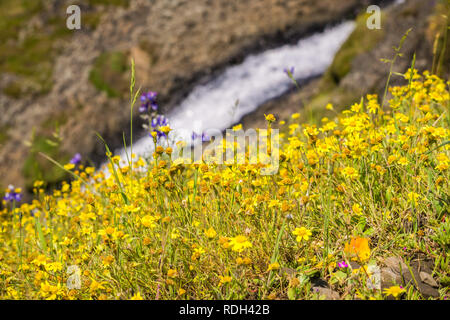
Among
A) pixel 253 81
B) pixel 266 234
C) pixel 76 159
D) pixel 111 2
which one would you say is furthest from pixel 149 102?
pixel 111 2

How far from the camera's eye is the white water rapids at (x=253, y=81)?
12920 mm

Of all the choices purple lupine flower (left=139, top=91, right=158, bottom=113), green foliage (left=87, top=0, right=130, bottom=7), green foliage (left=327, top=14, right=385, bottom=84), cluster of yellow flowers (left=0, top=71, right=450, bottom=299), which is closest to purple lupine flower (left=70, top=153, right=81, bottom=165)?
purple lupine flower (left=139, top=91, right=158, bottom=113)

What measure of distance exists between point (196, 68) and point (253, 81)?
9.50 ft

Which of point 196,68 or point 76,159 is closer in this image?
point 76,159

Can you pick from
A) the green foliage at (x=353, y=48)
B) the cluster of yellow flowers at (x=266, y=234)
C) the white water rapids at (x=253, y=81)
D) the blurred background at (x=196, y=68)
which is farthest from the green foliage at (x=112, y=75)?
the cluster of yellow flowers at (x=266, y=234)

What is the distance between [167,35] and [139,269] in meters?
16.6

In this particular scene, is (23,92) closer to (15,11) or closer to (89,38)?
(89,38)

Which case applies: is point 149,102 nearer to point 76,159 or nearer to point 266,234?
point 76,159

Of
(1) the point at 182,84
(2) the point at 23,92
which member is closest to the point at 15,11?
(2) the point at 23,92

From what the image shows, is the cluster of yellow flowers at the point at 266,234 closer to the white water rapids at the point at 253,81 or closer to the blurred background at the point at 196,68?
the blurred background at the point at 196,68

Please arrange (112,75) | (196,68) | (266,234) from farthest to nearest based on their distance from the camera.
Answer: (112,75) < (196,68) < (266,234)

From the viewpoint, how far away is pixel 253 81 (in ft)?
44.6

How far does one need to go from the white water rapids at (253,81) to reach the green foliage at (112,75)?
3818 millimetres

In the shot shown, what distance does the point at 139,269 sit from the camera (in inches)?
96.0
